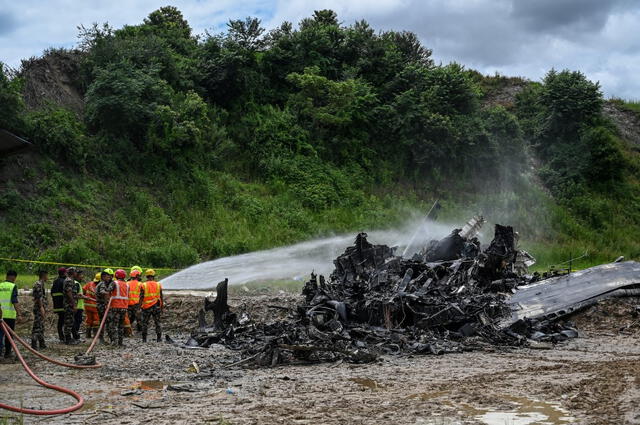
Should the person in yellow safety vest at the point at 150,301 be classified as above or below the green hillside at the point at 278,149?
below

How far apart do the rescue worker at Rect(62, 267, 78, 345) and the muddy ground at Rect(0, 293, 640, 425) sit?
841mm

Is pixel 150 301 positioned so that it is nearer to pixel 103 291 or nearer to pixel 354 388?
pixel 103 291

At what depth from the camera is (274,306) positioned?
17.3 meters

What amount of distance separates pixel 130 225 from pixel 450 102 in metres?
20.7

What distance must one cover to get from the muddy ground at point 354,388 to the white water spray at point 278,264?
919cm

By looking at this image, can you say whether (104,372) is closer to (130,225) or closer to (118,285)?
(118,285)

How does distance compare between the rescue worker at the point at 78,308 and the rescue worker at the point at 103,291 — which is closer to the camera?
the rescue worker at the point at 103,291

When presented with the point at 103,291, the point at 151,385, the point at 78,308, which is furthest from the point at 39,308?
the point at 151,385

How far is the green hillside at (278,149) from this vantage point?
28.1 metres

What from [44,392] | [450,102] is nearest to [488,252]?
[44,392]

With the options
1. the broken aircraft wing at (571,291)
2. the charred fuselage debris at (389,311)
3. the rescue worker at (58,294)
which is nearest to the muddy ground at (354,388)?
the charred fuselage debris at (389,311)

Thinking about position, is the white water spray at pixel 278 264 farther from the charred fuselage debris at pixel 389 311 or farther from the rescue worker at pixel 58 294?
the rescue worker at pixel 58 294

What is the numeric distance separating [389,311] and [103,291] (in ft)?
20.9

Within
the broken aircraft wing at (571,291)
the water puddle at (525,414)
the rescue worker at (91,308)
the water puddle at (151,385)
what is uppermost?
the rescue worker at (91,308)
